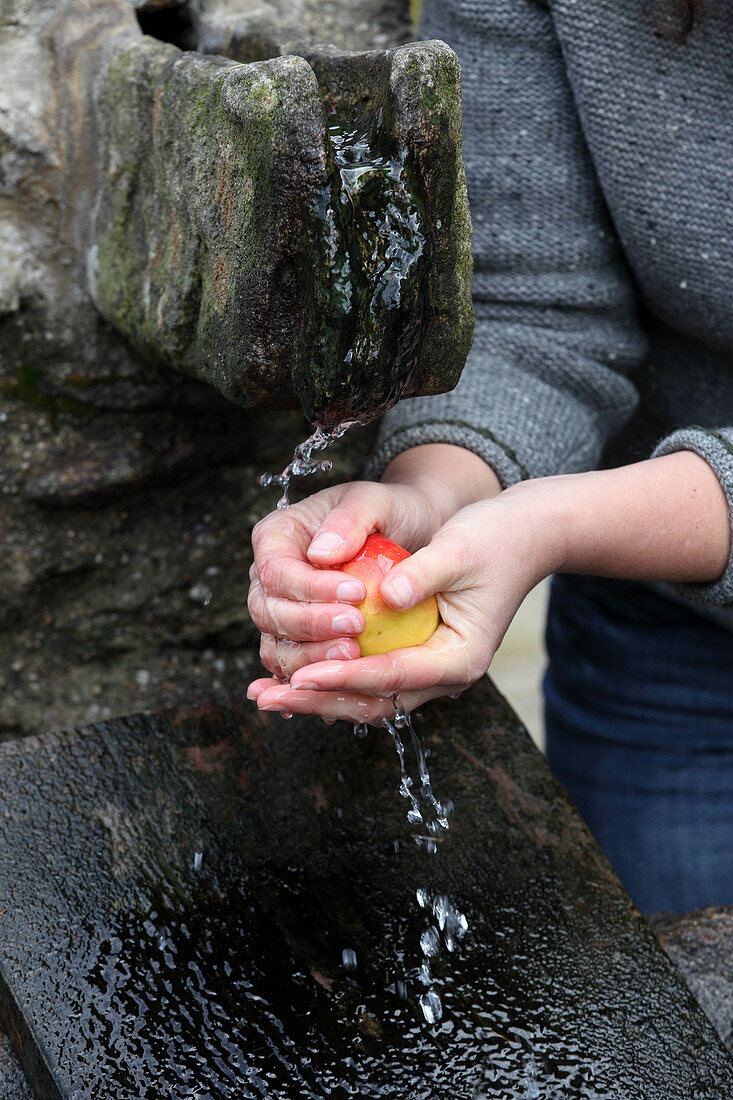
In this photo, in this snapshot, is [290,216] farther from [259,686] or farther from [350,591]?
[259,686]

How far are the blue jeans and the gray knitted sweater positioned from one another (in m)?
0.18

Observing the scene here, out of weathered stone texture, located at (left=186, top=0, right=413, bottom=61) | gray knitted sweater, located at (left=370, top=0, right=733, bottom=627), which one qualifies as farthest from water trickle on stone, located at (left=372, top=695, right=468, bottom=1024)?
weathered stone texture, located at (left=186, top=0, right=413, bottom=61)

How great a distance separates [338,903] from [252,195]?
2.31 ft

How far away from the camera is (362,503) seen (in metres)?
1.02

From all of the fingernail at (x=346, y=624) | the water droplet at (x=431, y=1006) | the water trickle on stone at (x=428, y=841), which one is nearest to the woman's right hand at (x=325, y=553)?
the fingernail at (x=346, y=624)

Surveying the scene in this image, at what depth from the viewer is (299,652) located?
97cm

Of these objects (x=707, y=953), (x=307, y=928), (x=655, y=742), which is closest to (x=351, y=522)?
(x=307, y=928)

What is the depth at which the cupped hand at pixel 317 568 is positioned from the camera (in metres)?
0.93

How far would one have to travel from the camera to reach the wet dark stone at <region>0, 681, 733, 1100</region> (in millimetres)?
893

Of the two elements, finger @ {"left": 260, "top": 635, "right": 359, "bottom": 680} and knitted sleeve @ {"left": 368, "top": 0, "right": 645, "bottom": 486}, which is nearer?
finger @ {"left": 260, "top": 635, "right": 359, "bottom": 680}

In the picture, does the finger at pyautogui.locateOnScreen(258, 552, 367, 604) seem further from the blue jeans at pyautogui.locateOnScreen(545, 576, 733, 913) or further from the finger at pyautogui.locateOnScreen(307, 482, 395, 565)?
the blue jeans at pyautogui.locateOnScreen(545, 576, 733, 913)

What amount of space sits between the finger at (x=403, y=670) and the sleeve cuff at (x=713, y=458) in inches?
14.2

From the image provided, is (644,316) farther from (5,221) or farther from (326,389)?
(5,221)

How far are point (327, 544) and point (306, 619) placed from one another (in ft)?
0.25
